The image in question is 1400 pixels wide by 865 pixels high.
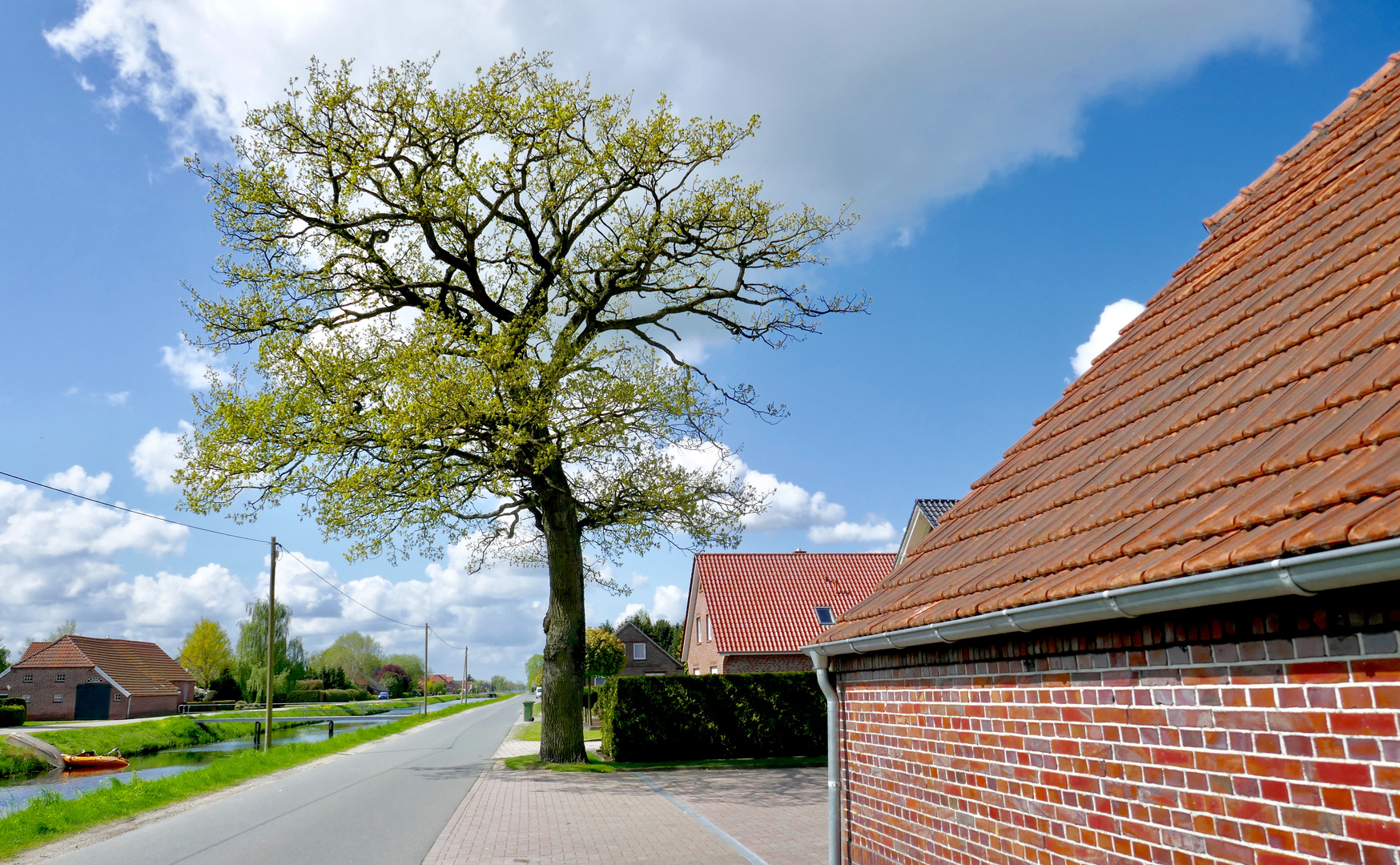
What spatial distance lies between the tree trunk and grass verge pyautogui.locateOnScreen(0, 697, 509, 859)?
6.72 metres

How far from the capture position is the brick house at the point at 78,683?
57875 millimetres

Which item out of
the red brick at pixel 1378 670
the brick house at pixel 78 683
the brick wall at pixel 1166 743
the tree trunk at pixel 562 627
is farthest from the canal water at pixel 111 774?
the brick house at pixel 78 683

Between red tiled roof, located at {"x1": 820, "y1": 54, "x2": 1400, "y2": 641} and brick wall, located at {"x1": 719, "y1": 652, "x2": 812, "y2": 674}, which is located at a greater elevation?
red tiled roof, located at {"x1": 820, "y1": 54, "x2": 1400, "y2": 641}

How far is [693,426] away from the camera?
1814cm

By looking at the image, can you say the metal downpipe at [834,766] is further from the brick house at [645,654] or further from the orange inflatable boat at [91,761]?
the brick house at [645,654]

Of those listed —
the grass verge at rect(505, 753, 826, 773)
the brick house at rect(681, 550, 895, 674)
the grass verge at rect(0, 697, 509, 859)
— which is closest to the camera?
the grass verge at rect(0, 697, 509, 859)

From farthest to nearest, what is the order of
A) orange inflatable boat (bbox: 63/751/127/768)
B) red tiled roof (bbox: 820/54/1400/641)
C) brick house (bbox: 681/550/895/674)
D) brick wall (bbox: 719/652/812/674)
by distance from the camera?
brick house (bbox: 681/550/895/674) < brick wall (bbox: 719/652/812/674) < orange inflatable boat (bbox: 63/751/127/768) < red tiled roof (bbox: 820/54/1400/641)

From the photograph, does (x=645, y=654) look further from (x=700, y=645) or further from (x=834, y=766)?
(x=834, y=766)

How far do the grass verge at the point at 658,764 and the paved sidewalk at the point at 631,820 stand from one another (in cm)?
81

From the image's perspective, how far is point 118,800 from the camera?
1451cm

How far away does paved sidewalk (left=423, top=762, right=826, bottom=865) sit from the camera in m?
9.75

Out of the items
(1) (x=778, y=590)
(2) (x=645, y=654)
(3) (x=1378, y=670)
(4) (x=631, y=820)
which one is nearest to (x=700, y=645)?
(1) (x=778, y=590)

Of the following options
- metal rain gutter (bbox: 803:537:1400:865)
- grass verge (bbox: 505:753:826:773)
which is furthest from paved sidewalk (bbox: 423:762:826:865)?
metal rain gutter (bbox: 803:537:1400:865)

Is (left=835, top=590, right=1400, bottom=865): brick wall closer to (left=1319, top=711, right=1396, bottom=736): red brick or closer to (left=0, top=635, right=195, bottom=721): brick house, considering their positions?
(left=1319, top=711, right=1396, bottom=736): red brick
